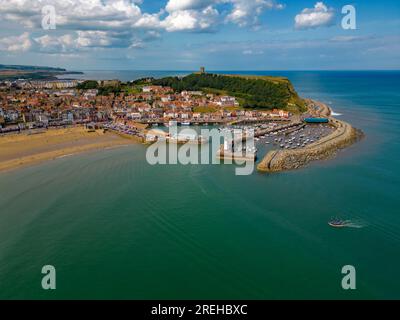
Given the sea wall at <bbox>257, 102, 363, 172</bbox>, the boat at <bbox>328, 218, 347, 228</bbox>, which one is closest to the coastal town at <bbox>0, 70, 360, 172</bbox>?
the sea wall at <bbox>257, 102, 363, 172</bbox>

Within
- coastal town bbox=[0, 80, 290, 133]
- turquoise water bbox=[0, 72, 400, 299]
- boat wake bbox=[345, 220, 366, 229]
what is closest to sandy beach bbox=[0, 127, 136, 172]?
turquoise water bbox=[0, 72, 400, 299]

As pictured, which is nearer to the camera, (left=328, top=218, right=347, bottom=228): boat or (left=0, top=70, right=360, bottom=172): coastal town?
(left=328, top=218, right=347, bottom=228): boat

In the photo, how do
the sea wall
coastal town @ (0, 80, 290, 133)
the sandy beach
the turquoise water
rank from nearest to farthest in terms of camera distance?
the turquoise water < the sea wall < the sandy beach < coastal town @ (0, 80, 290, 133)

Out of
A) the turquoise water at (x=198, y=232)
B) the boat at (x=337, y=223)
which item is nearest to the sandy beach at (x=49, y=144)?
the turquoise water at (x=198, y=232)

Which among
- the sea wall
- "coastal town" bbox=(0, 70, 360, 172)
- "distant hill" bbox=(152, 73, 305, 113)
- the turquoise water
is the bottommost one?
the turquoise water

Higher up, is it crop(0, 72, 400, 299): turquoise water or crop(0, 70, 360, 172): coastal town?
crop(0, 70, 360, 172): coastal town

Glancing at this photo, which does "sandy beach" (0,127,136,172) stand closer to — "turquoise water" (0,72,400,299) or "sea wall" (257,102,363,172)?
"turquoise water" (0,72,400,299)

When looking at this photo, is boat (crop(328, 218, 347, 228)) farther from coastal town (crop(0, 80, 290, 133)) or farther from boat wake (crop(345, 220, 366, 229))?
coastal town (crop(0, 80, 290, 133))

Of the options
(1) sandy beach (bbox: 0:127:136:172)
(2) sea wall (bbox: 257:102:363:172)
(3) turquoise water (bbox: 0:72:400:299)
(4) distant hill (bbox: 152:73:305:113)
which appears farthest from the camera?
(4) distant hill (bbox: 152:73:305:113)
